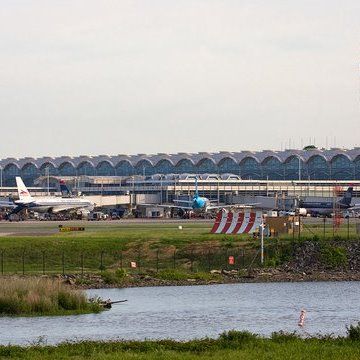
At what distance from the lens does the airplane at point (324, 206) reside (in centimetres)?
17075

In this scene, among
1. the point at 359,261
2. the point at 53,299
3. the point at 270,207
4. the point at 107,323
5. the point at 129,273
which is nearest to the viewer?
the point at 107,323

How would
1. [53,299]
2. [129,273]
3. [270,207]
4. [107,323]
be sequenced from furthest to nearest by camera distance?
[270,207] < [129,273] < [53,299] < [107,323]

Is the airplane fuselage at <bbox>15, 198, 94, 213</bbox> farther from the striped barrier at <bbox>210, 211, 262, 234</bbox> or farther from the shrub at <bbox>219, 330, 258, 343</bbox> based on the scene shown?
the shrub at <bbox>219, 330, 258, 343</bbox>

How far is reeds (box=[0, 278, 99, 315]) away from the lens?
57.7 m

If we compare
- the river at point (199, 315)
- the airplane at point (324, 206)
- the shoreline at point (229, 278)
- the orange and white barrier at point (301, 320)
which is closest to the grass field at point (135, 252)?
the shoreline at point (229, 278)

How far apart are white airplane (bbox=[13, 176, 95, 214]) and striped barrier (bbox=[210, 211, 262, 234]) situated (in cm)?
6739

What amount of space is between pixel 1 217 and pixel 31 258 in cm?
8402

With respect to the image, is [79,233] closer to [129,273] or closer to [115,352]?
[129,273]

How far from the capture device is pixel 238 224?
10538 centimetres

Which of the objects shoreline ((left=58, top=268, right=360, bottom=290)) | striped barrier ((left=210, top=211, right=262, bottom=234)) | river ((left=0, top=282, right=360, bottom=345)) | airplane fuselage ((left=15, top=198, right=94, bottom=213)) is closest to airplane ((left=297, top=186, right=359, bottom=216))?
airplane fuselage ((left=15, top=198, right=94, bottom=213))

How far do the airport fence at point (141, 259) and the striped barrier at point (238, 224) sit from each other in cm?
1282

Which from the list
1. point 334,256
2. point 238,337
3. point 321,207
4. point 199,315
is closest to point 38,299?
point 199,315

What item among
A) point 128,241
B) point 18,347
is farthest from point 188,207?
point 18,347

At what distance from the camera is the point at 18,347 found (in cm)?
4334
